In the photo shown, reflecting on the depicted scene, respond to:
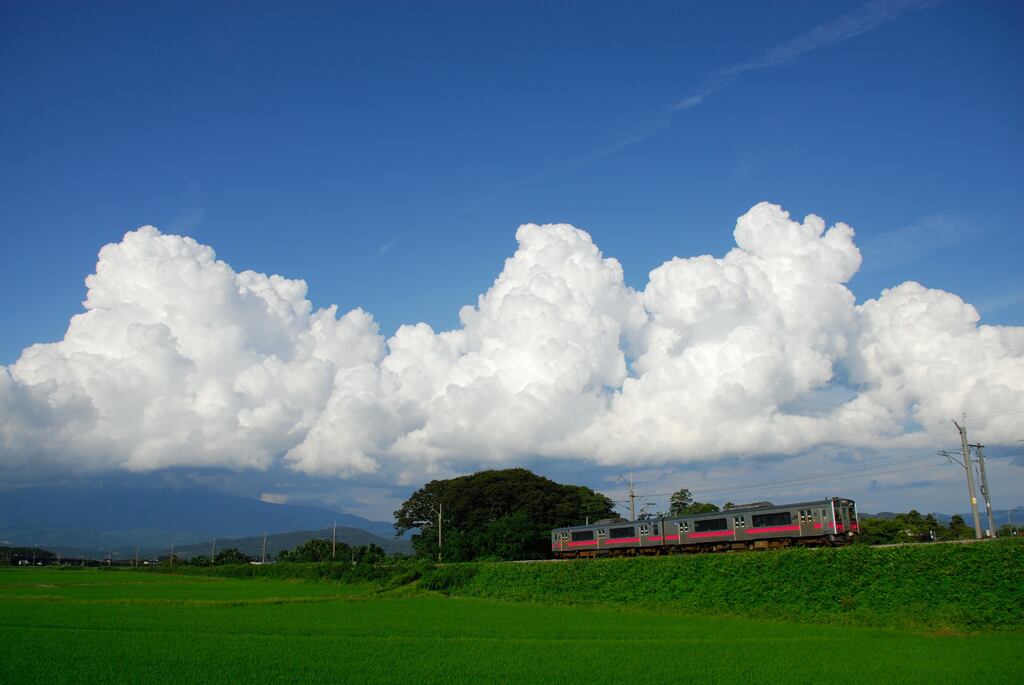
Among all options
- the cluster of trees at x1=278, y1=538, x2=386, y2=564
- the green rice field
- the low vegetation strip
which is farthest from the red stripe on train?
the cluster of trees at x1=278, y1=538, x2=386, y2=564

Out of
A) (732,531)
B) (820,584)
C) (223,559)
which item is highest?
(732,531)

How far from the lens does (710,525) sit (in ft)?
142

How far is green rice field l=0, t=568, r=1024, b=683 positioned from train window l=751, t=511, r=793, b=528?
36.5ft

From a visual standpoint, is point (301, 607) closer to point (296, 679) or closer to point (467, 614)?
point (467, 614)

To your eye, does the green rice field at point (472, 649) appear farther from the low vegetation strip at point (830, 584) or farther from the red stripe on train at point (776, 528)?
the red stripe on train at point (776, 528)

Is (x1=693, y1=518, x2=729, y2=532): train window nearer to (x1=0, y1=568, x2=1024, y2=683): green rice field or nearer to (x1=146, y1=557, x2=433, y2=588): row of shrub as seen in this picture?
(x1=0, y1=568, x2=1024, y2=683): green rice field

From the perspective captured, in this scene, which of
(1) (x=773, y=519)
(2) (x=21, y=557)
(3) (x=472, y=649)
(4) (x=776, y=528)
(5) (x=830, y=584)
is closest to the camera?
(3) (x=472, y=649)

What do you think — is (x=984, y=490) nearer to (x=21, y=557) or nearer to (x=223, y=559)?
(x=223, y=559)

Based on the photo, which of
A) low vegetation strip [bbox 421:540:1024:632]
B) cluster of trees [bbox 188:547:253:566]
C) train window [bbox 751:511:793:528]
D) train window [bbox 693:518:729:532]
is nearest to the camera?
low vegetation strip [bbox 421:540:1024:632]

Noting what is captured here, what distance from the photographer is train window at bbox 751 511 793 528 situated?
39.6m

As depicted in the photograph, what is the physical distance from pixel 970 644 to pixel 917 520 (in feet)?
177

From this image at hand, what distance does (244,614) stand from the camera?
31.3 metres

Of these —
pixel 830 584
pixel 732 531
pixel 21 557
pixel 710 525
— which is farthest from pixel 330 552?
pixel 21 557

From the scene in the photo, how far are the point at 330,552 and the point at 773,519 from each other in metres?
62.4
